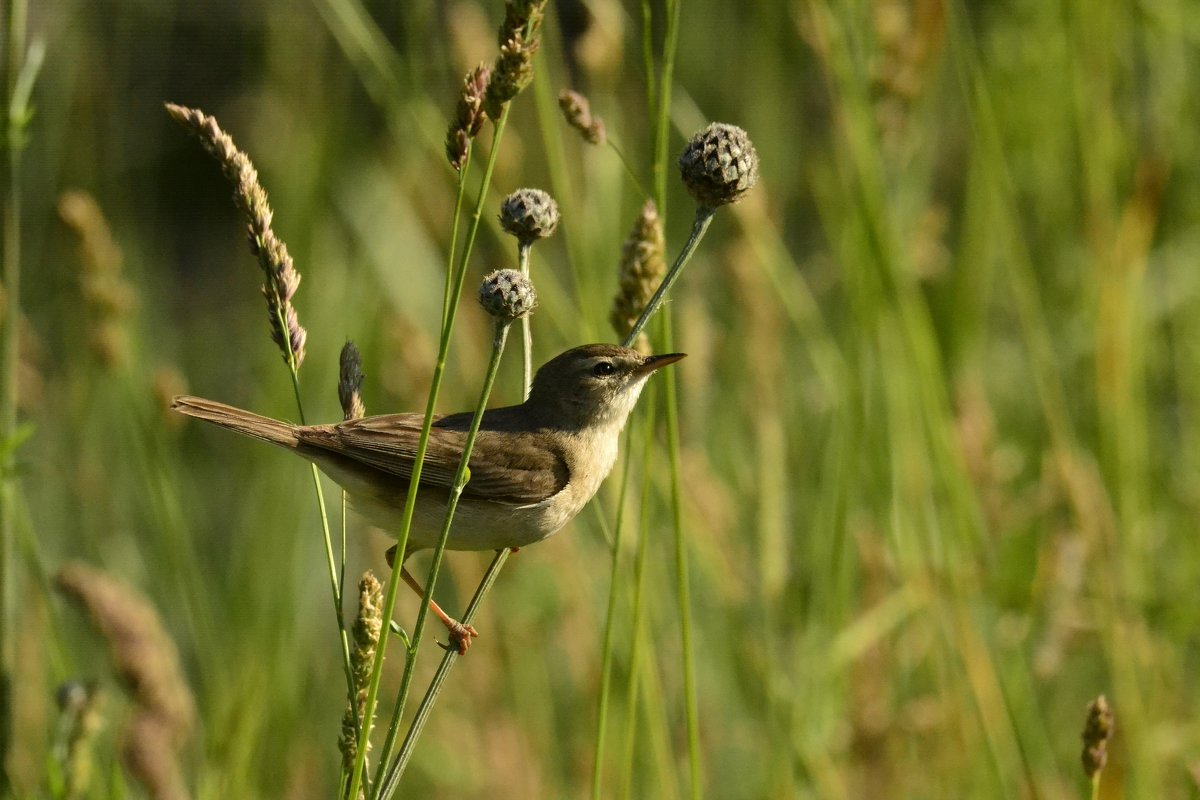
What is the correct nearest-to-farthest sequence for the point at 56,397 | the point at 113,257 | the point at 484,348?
the point at 113,257 → the point at 484,348 → the point at 56,397

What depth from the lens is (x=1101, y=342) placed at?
3264mm

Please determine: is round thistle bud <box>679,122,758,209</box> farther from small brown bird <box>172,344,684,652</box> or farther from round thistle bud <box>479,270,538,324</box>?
small brown bird <box>172,344,684,652</box>

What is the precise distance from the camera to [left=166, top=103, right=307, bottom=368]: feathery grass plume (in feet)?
5.47

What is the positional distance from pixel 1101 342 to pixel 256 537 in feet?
7.31

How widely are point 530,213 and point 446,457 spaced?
786mm

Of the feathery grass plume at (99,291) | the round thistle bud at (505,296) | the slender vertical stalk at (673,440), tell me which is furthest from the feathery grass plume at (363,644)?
the feathery grass plume at (99,291)

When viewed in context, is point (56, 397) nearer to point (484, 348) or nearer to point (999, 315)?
point (484, 348)

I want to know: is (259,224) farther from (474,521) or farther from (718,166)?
(474,521)

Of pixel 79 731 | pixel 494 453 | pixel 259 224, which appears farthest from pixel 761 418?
pixel 259 224

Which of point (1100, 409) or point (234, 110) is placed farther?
point (234, 110)

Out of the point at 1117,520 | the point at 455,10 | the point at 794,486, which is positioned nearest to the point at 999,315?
the point at 794,486

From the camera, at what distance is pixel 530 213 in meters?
1.86

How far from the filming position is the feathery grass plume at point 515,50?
156cm

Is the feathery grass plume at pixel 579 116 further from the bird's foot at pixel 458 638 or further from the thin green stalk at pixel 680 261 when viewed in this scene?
the bird's foot at pixel 458 638
